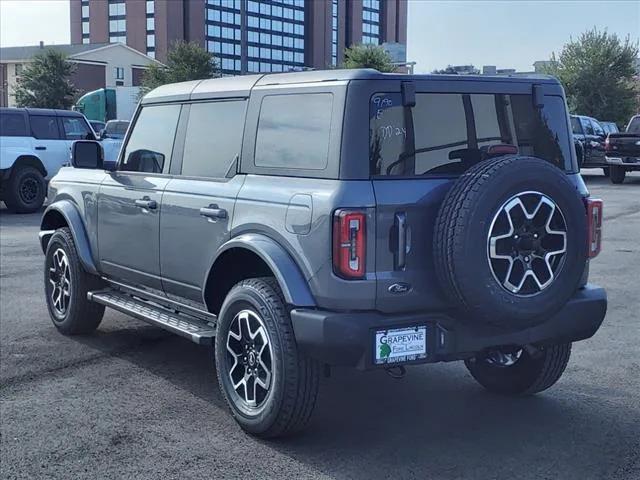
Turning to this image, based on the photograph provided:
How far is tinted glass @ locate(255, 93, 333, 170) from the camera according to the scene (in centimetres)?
443

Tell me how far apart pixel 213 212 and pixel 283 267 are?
0.81 meters

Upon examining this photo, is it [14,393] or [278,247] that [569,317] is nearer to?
[278,247]

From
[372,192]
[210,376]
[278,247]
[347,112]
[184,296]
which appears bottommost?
[210,376]

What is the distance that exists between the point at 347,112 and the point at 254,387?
1.54 meters

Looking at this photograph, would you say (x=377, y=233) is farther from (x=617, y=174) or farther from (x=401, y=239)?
(x=617, y=174)

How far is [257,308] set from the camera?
14.8ft

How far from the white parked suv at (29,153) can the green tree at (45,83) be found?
46049mm

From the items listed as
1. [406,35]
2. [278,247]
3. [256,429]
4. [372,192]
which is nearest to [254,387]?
[256,429]

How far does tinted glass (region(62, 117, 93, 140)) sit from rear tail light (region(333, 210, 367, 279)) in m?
14.6

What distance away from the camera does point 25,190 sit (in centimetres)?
1742

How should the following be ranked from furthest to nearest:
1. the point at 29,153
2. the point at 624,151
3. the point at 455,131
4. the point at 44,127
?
the point at 624,151 → the point at 44,127 → the point at 29,153 → the point at 455,131

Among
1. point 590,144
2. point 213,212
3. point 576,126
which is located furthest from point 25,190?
point 576,126

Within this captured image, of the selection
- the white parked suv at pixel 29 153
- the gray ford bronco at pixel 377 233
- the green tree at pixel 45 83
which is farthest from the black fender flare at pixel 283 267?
the green tree at pixel 45 83

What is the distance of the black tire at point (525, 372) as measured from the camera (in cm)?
517
